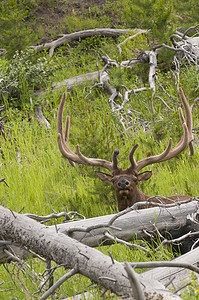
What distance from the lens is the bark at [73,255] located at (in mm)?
2410

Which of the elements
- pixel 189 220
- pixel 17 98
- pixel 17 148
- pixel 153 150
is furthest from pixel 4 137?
pixel 189 220

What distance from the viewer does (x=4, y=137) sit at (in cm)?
942

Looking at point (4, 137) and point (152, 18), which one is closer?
point (4, 137)

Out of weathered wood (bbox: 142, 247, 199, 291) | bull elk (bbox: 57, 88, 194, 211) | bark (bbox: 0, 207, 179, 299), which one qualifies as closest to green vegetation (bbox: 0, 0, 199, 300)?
weathered wood (bbox: 142, 247, 199, 291)

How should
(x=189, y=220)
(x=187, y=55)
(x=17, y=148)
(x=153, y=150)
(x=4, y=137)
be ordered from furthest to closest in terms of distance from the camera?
(x=187, y=55), (x=4, y=137), (x=17, y=148), (x=153, y=150), (x=189, y=220)

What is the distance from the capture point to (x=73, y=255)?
2.90 metres

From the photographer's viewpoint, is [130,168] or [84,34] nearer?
[130,168]

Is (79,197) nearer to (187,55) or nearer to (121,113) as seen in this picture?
(121,113)

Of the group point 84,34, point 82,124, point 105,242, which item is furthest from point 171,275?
point 84,34

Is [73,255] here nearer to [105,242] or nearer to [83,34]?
[105,242]

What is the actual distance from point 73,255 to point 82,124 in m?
5.31

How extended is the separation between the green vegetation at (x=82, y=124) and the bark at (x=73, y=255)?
14.3 inches

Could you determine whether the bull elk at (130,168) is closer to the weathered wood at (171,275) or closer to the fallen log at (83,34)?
the weathered wood at (171,275)

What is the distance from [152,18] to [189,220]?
7.81 m
